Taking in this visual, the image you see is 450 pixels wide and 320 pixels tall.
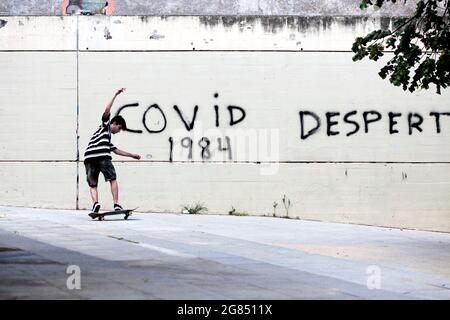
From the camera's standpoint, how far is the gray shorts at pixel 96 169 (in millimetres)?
16281

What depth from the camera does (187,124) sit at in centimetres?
1831

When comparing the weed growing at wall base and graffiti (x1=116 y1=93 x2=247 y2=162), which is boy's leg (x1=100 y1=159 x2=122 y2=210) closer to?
graffiti (x1=116 y1=93 x2=247 y2=162)

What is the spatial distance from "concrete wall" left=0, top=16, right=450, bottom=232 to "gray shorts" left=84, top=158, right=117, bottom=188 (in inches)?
72.2

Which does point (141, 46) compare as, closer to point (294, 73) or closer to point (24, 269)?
point (294, 73)

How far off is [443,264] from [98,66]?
358 inches

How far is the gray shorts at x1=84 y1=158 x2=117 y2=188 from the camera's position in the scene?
16.3 meters

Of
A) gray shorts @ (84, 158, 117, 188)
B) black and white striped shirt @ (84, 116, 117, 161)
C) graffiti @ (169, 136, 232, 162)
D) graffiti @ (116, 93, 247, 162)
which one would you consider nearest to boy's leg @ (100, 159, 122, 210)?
gray shorts @ (84, 158, 117, 188)

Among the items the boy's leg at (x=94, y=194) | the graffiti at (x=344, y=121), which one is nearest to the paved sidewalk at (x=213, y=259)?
the boy's leg at (x=94, y=194)

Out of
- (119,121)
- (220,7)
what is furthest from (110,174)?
(220,7)

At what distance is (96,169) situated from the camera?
647 inches

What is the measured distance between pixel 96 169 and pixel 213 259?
6.03 metres

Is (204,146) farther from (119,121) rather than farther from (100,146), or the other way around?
(100,146)

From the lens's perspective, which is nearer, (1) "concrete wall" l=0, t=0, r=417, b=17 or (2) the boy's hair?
(2) the boy's hair
